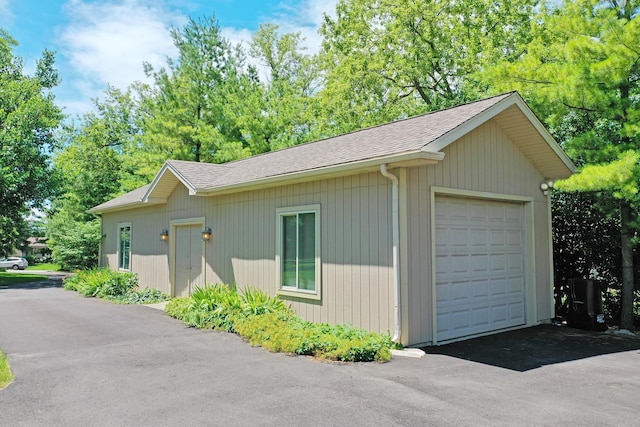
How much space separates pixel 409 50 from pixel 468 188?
623 inches

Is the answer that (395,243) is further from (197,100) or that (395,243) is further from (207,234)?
(197,100)

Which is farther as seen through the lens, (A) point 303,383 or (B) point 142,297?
(B) point 142,297

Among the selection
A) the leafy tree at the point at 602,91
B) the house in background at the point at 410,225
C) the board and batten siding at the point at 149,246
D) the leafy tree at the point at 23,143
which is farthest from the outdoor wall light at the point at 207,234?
the leafy tree at the point at 23,143

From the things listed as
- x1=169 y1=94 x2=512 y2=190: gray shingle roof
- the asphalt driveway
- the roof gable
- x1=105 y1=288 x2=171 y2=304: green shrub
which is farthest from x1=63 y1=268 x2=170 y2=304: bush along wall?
the asphalt driveway

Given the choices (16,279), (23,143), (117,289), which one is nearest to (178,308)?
(117,289)

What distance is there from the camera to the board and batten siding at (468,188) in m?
6.98

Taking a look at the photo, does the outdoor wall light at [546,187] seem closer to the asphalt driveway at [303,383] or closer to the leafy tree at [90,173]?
the asphalt driveway at [303,383]

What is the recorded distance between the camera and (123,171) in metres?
27.0

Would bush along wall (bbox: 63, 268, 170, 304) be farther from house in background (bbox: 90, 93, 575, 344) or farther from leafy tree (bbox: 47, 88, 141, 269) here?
leafy tree (bbox: 47, 88, 141, 269)

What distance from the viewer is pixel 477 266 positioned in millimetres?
8258

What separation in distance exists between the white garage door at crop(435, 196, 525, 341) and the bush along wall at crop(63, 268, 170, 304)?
8284 mm

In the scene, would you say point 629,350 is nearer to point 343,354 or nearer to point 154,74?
point 343,354

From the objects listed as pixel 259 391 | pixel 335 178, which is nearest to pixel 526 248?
pixel 335 178

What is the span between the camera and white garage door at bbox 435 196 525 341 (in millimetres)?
7641
